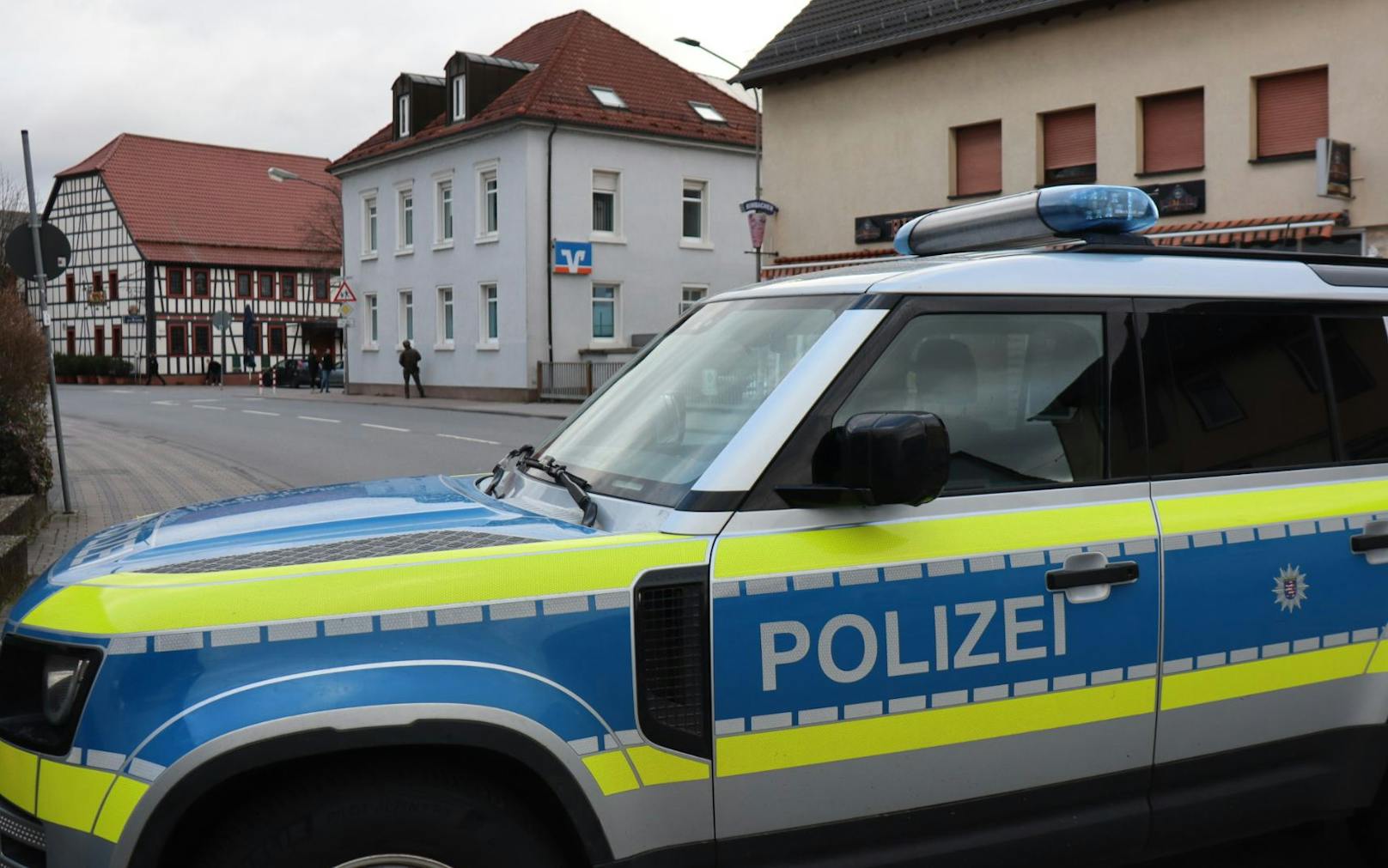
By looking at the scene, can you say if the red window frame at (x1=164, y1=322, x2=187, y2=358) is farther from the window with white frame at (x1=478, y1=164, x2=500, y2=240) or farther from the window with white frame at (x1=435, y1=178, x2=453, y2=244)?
the window with white frame at (x1=478, y1=164, x2=500, y2=240)

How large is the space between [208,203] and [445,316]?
38.1m

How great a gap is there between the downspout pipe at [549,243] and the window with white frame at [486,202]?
217 centimetres

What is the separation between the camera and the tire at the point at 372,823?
8.48 feet

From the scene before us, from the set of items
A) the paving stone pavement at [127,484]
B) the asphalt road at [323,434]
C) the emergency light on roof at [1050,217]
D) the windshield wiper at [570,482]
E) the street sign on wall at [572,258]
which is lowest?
the paving stone pavement at [127,484]

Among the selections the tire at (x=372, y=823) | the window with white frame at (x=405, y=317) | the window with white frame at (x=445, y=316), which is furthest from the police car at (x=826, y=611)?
the window with white frame at (x=405, y=317)

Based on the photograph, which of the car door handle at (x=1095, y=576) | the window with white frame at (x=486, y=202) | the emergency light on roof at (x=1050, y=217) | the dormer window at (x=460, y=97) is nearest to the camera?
the car door handle at (x=1095, y=576)

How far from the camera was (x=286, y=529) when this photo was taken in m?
3.22

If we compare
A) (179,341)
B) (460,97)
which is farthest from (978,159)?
(179,341)

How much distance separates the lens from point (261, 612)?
2.63 metres

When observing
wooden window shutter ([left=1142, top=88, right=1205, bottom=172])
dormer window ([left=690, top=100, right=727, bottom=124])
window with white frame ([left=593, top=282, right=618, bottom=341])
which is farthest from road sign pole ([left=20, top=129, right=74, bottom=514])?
dormer window ([left=690, top=100, right=727, bottom=124])

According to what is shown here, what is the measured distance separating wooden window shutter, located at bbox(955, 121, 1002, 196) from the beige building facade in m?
0.10

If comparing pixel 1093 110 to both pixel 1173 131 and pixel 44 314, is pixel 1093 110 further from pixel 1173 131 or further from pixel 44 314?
pixel 44 314

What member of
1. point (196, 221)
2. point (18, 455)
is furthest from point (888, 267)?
point (196, 221)

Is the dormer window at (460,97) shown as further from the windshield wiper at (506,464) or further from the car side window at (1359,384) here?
the car side window at (1359,384)
